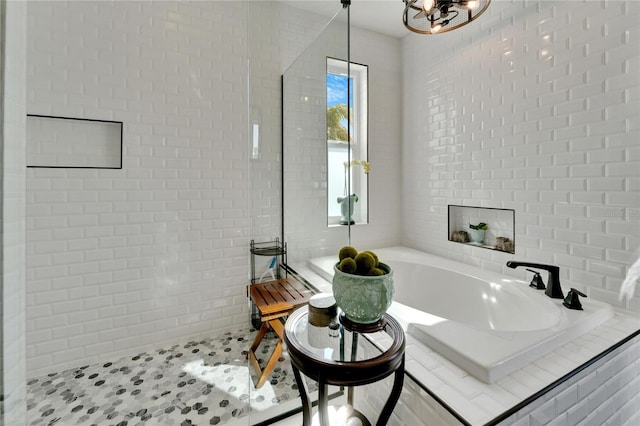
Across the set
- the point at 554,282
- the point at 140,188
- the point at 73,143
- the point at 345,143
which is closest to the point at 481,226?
the point at 554,282

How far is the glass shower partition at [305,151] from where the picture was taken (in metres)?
1.99

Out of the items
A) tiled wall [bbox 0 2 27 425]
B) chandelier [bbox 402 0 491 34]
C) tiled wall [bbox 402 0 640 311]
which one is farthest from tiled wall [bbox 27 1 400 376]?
tiled wall [bbox 0 2 27 425]

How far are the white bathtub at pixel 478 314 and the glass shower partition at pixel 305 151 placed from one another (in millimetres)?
221

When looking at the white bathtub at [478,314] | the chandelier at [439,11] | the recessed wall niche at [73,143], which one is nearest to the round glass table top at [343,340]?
the white bathtub at [478,314]

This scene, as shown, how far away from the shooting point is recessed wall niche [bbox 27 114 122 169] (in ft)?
5.97

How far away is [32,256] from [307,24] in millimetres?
2489

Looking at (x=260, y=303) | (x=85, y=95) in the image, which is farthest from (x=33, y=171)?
(x=260, y=303)

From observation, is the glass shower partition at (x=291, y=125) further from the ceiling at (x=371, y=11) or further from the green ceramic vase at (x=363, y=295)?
the green ceramic vase at (x=363, y=295)

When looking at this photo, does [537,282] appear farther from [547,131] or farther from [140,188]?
[140,188]

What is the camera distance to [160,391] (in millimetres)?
1698

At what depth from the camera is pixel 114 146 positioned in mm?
2029

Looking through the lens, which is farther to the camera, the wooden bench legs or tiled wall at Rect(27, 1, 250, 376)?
tiled wall at Rect(27, 1, 250, 376)

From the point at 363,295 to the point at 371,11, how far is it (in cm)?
262

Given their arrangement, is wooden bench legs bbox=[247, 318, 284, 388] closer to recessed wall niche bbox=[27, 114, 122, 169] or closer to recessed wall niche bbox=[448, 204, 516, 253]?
recessed wall niche bbox=[27, 114, 122, 169]
